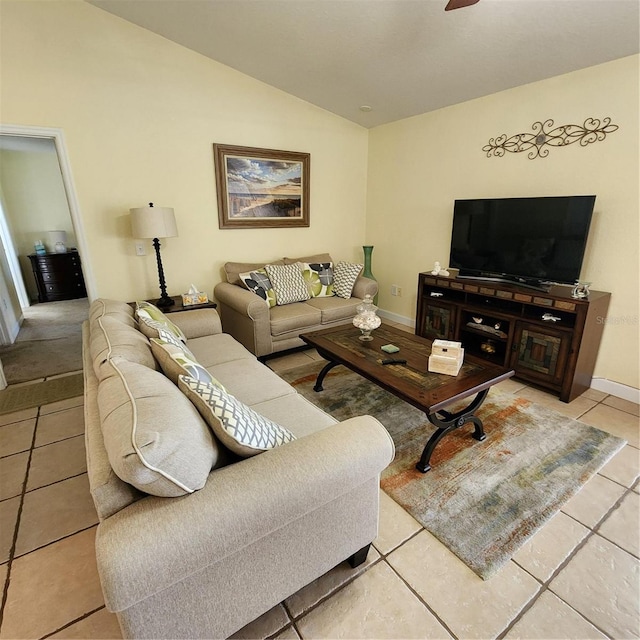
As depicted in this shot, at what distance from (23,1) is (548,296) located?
14.4 feet

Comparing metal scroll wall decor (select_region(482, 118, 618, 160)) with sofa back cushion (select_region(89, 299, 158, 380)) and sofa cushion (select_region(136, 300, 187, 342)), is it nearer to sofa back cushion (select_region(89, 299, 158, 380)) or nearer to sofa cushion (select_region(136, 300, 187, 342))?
sofa cushion (select_region(136, 300, 187, 342))

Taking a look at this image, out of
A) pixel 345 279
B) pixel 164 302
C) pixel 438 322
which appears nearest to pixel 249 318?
pixel 164 302

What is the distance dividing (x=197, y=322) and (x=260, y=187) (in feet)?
6.11

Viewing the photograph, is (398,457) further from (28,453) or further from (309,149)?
(309,149)

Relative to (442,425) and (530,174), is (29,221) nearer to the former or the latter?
(442,425)

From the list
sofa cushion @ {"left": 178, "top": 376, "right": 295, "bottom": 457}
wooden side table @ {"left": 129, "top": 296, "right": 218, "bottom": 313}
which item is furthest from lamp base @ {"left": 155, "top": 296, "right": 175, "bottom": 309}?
sofa cushion @ {"left": 178, "top": 376, "right": 295, "bottom": 457}

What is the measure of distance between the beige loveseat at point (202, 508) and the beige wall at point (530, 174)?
2492 millimetres

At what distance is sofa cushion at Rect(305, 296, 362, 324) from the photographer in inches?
137

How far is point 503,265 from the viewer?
3.02m

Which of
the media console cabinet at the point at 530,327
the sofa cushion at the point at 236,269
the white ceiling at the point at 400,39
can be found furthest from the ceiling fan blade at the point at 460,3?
the sofa cushion at the point at 236,269

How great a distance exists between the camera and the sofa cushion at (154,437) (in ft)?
2.75

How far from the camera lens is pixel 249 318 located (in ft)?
10.2

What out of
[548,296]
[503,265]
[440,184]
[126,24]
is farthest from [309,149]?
[548,296]

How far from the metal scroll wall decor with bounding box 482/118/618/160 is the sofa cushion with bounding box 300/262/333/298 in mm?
1937
